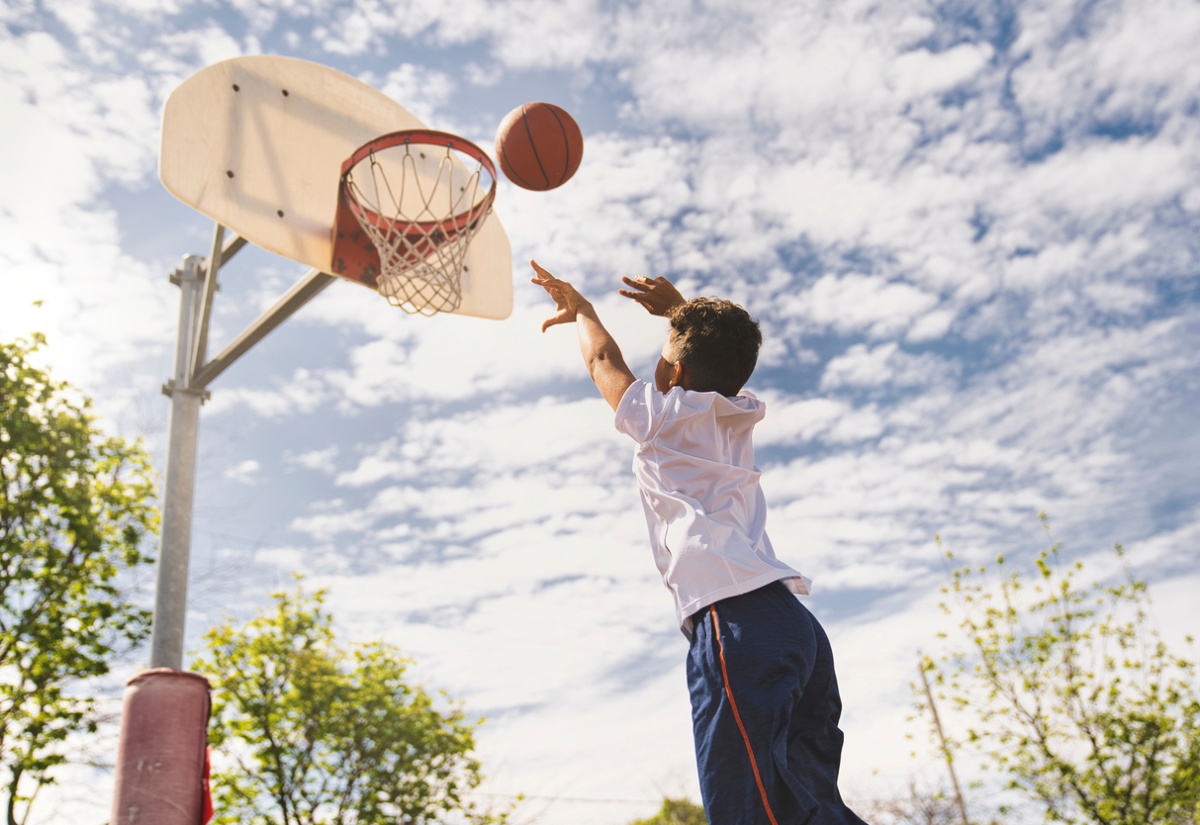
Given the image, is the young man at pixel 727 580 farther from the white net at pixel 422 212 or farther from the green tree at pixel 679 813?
the green tree at pixel 679 813

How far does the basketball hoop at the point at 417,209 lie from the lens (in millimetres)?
6113

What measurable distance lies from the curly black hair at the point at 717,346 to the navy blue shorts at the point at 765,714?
2.48ft

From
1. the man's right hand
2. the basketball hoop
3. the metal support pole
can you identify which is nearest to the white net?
the basketball hoop

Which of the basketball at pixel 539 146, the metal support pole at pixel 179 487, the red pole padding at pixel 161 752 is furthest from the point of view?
the metal support pole at pixel 179 487

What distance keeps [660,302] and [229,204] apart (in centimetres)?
358

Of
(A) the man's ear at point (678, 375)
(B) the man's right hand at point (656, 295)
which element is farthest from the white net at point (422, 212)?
(A) the man's ear at point (678, 375)

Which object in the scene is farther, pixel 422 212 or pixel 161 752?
pixel 422 212

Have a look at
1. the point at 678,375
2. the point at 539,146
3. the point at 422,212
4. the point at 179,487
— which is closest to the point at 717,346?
the point at 678,375

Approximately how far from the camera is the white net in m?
6.14

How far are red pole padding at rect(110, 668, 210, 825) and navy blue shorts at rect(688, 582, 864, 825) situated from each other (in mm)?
3761

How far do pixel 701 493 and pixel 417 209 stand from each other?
4259mm

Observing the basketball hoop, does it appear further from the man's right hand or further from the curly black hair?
the curly black hair

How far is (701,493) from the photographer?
2805 mm

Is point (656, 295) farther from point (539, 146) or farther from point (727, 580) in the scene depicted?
point (539, 146)
